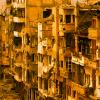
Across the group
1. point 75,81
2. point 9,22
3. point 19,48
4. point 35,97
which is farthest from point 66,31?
point 9,22

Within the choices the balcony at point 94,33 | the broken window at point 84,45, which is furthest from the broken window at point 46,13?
the balcony at point 94,33

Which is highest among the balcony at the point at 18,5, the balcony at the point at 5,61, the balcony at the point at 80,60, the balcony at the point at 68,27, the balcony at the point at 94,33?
the balcony at the point at 18,5

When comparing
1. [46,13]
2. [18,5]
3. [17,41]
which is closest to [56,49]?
[46,13]

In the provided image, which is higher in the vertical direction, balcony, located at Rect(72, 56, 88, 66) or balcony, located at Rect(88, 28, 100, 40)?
balcony, located at Rect(88, 28, 100, 40)

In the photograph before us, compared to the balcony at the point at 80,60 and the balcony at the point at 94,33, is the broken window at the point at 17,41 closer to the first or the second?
the balcony at the point at 80,60

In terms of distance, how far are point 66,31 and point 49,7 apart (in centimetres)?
1310

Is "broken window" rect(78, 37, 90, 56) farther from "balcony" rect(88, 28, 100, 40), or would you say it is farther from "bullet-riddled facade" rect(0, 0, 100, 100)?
"balcony" rect(88, 28, 100, 40)

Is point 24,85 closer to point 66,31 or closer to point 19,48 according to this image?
point 19,48

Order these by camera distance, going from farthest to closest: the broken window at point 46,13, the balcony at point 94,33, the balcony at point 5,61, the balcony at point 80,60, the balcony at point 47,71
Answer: the balcony at point 5,61, the broken window at point 46,13, the balcony at point 47,71, the balcony at point 80,60, the balcony at point 94,33

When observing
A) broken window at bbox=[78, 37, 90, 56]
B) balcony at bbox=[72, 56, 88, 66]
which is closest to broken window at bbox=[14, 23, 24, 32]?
broken window at bbox=[78, 37, 90, 56]

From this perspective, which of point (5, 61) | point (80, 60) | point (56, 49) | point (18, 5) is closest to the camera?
point (80, 60)

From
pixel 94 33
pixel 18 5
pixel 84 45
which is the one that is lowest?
pixel 84 45

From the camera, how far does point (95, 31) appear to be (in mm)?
32156

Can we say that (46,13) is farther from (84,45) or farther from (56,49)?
(84,45)
